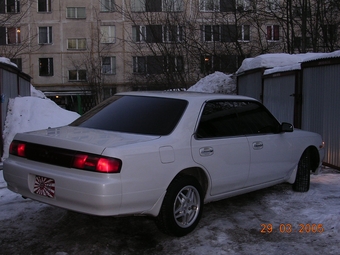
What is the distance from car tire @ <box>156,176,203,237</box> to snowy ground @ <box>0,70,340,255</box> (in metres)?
0.13

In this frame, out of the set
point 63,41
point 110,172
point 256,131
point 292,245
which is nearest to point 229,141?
point 256,131

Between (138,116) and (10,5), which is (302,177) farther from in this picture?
(10,5)

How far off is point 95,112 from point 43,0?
1420 inches

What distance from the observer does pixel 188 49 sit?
70.3 ft

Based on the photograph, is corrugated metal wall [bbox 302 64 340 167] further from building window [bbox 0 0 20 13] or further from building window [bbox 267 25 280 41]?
building window [bbox 267 25 280 41]

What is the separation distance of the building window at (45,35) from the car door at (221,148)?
35143mm

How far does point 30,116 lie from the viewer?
11109mm

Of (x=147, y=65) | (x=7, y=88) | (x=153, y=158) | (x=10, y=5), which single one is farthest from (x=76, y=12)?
(x=153, y=158)

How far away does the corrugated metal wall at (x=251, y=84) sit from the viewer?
41.7 feet

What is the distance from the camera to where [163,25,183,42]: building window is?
2139 centimetres

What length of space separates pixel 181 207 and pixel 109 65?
1345 inches

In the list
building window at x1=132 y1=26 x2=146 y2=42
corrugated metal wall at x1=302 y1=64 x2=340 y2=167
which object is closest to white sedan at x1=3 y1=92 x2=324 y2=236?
corrugated metal wall at x1=302 y1=64 x2=340 y2=167

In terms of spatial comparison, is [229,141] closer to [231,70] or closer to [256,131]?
[256,131]

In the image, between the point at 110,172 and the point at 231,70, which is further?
the point at 231,70
